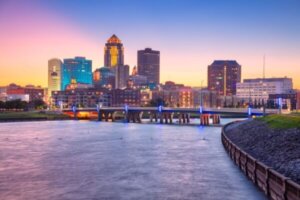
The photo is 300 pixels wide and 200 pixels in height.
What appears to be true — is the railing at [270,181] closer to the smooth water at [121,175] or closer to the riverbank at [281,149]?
the smooth water at [121,175]

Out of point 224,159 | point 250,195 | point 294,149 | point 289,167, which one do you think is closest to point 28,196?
point 250,195

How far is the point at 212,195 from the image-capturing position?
34.2m

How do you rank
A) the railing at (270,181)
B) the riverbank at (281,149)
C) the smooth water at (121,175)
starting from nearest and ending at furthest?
the railing at (270,181), the riverbank at (281,149), the smooth water at (121,175)

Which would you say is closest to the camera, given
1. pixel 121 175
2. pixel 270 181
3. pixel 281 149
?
pixel 270 181

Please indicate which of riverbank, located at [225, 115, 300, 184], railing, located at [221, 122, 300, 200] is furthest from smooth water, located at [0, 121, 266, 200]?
riverbank, located at [225, 115, 300, 184]

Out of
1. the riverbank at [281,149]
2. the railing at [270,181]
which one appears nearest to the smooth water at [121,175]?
the railing at [270,181]

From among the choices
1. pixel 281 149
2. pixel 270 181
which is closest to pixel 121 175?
pixel 281 149

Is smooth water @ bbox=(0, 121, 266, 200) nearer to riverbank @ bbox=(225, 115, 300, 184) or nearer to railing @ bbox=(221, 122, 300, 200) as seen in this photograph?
railing @ bbox=(221, 122, 300, 200)

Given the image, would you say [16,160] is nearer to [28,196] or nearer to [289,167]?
[28,196]

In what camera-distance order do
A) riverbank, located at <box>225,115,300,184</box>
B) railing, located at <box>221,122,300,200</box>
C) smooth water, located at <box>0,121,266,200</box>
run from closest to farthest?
railing, located at <box>221,122,300,200</box> → riverbank, located at <box>225,115,300,184</box> → smooth water, located at <box>0,121,266,200</box>

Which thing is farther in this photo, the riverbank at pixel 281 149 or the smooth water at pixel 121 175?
the smooth water at pixel 121 175

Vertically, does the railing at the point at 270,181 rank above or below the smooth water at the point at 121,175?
above

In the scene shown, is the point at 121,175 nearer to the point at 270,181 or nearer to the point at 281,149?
the point at 281,149

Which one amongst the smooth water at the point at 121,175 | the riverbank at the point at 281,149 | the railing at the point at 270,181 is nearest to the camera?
the railing at the point at 270,181
